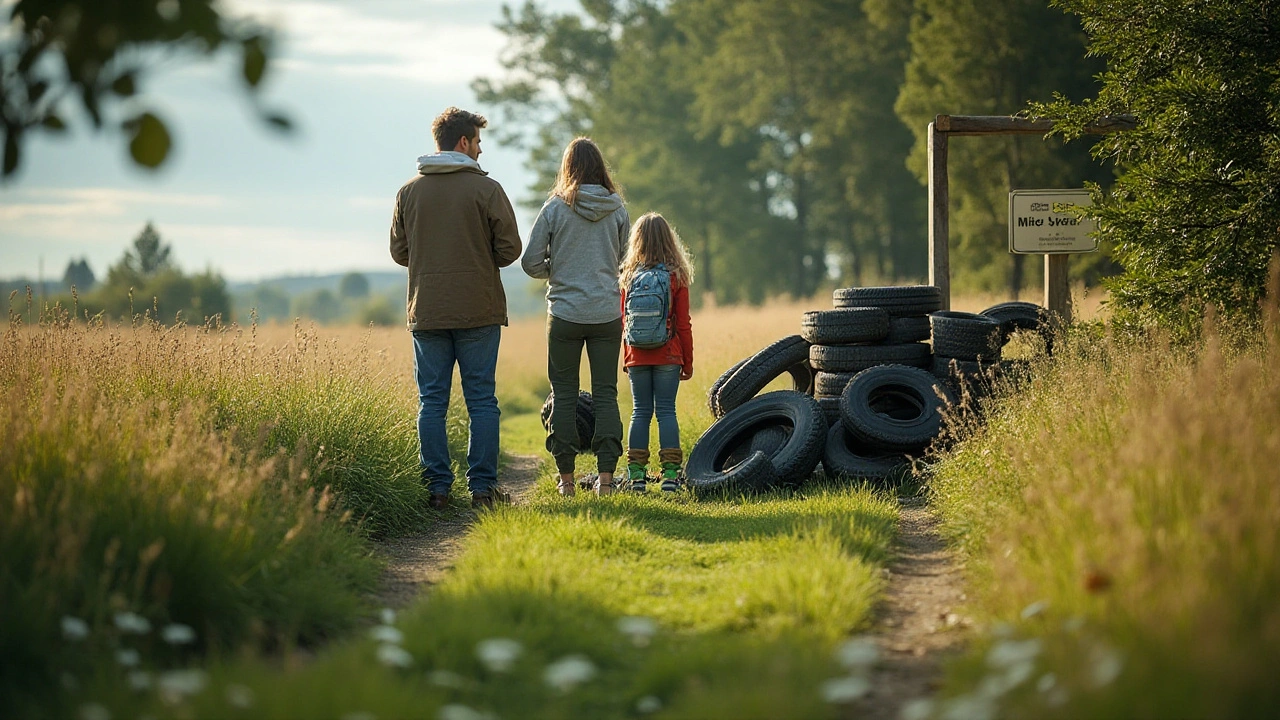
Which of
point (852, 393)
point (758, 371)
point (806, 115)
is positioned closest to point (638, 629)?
point (852, 393)

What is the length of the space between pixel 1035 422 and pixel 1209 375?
2219 mm

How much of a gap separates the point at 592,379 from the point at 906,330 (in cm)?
330

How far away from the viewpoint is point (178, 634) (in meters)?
3.80

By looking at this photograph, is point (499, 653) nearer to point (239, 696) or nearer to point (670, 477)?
point (239, 696)

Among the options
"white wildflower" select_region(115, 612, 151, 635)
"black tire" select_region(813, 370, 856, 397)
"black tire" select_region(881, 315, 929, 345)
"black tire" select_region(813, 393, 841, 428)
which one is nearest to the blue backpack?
"black tire" select_region(813, 393, 841, 428)

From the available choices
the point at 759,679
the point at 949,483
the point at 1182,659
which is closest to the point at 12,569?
the point at 759,679

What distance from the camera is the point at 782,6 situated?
4097 centimetres

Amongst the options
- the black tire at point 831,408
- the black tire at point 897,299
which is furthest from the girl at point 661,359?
the black tire at point 897,299

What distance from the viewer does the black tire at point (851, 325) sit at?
9406 mm

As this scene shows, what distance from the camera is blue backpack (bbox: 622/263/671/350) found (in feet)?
26.4

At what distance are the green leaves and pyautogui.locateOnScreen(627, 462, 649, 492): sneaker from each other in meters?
5.44

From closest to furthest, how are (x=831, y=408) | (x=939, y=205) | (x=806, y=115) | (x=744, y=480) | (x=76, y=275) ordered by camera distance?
1. (x=744, y=480)
2. (x=831, y=408)
3. (x=939, y=205)
4. (x=76, y=275)
5. (x=806, y=115)

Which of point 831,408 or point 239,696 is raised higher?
point 831,408

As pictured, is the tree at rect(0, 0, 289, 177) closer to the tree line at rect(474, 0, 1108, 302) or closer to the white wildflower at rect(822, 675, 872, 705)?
the white wildflower at rect(822, 675, 872, 705)
